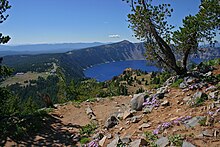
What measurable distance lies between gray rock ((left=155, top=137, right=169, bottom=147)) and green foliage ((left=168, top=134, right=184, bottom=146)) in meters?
0.16

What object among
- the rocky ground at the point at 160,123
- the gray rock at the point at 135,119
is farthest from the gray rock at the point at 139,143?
the gray rock at the point at 135,119

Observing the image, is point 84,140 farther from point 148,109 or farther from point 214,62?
point 214,62

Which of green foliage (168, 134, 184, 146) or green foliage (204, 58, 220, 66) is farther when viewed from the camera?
green foliage (204, 58, 220, 66)

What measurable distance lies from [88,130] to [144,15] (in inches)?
366

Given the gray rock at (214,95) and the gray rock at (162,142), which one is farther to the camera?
the gray rock at (214,95)

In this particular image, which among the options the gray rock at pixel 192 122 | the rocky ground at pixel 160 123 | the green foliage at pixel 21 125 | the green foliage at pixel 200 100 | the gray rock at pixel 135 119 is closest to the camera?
the rocky ground at pixel 160 123

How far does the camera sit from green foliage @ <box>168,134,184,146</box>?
29.6 ft

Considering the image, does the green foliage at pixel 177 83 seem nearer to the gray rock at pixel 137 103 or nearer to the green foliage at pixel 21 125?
the gray rock at pixel 137 103

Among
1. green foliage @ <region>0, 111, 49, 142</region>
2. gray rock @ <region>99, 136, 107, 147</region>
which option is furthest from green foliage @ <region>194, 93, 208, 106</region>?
green foliage @ <region>0, 111, 49, 142</region>

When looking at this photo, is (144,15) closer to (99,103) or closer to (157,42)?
(157,42)

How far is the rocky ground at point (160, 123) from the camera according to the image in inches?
380

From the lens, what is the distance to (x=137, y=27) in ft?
63.1

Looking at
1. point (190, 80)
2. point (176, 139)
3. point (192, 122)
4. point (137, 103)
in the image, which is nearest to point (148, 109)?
point (137, 103)

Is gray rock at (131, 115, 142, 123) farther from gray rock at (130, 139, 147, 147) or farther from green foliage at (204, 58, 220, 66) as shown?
green foliage at (204, 58, 220, 66)
